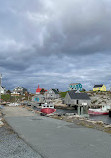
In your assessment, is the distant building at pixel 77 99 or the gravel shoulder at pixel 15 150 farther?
the distant building at pixel 77 99

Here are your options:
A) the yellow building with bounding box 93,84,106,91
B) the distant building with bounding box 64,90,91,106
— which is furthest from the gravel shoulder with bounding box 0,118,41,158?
the yellow building with bounding box 93,84,106,91

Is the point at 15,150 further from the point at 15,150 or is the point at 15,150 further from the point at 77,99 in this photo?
the point at 77,99

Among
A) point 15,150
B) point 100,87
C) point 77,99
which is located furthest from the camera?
point 100,87

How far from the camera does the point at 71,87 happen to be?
154000mm

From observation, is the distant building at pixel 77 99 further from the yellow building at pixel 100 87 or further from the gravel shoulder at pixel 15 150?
the gravel shoulder at pixel 15 150

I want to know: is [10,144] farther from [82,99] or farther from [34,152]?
[82,99]

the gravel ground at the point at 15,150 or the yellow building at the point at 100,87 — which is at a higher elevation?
the yellow building at the point at 100,87

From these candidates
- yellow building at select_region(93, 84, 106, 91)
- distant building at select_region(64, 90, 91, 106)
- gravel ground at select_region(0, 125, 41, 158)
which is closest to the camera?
gravel ground at select_region(0, 125, 41, 158)

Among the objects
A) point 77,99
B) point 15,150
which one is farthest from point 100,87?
point 15,150

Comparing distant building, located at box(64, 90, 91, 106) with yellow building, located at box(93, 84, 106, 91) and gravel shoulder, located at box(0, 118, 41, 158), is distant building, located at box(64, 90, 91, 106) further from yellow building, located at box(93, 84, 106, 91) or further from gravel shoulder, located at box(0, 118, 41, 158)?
gravel shoulder, located at box(0, 118, 41, 158)

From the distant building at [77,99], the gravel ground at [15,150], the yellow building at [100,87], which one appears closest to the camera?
the gravel ground at [15,150]

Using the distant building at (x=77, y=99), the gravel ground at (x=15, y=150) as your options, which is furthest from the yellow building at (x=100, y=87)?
the gravel ground at (x=15, y=150)

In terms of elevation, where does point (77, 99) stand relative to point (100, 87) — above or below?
below

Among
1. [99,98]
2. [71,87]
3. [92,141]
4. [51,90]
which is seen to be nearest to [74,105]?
[99,98]
